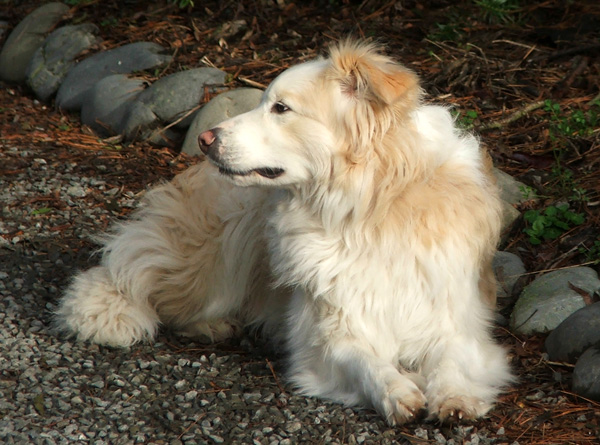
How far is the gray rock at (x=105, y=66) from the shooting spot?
7387 mm

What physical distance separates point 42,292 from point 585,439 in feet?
10.2

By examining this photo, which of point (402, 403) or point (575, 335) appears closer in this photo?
point (402, 403)

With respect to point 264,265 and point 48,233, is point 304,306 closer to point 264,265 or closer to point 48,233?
point 264,265

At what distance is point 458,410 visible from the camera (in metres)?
3.47

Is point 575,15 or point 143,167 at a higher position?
point 575,15

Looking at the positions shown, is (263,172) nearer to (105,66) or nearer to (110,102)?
(110,102)

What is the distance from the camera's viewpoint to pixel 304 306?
4023 mm

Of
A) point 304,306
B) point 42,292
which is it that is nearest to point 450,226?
point 304,306

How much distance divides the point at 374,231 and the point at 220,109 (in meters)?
2.85

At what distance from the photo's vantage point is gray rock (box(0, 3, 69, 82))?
8453 mm

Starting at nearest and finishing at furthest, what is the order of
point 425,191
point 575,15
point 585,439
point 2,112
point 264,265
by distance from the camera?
point 585,439 → point 425,191 → point 264,265 → point 575,15 → point 2,112

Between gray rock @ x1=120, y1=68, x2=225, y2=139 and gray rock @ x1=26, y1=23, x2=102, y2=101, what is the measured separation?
1528 mm

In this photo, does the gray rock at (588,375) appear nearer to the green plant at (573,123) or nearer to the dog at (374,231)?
the dog at (374,231)

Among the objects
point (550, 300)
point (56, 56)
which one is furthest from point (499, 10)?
point (56, 56)
